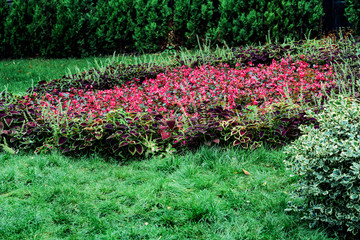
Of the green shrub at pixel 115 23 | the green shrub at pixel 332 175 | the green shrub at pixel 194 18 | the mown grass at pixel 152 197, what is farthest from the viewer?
the green shrub at pixel 115 23

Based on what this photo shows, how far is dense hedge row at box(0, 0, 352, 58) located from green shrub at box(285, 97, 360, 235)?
604 centimetres

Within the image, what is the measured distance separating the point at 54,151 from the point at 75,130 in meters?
0.29

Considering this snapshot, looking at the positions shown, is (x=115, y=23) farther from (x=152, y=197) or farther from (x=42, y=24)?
(x=152, y=197)

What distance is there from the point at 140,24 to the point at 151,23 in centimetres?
41

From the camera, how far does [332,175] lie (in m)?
2.23

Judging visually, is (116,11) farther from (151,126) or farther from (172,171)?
(172,171)

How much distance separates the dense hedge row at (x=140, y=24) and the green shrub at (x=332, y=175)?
6.04m

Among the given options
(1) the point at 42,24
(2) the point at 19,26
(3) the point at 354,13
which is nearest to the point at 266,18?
(3) the point at 354,13

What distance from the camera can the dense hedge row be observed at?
8219 millimetres

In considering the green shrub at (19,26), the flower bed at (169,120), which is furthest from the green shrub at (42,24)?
the flower bed at (169,120)

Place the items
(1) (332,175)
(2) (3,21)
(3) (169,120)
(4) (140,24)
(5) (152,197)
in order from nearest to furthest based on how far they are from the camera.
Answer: (1) (332,175), (5) (152,197), (3) (169,120), (4) (140,24), (2) (3,21)

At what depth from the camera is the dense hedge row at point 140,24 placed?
8.22 metres

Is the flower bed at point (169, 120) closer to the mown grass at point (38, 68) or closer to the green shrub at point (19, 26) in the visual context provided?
the mown grass at point (38, 68)

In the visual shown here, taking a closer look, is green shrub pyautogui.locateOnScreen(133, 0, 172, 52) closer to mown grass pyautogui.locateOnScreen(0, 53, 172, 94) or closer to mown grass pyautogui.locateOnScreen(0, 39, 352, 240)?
mown grass pyautogui.locateOnScreen(0, 53, 172, 94)
